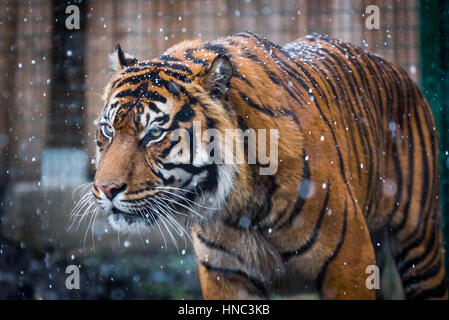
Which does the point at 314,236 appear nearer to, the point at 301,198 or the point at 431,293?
the point at 301,198

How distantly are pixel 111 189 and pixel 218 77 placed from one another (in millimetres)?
386

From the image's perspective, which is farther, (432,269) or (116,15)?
(116,15)

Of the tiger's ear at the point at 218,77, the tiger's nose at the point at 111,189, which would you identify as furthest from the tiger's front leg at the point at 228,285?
the tiger's ear at the point at 218,77

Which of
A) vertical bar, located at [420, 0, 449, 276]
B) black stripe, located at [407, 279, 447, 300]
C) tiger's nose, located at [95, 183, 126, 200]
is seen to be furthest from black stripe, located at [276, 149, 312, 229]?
vertical bar, located at [420, 0, 449, 276]

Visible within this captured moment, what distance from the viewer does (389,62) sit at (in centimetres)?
166

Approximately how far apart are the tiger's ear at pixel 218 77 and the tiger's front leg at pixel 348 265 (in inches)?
18.7

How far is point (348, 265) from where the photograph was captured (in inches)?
49.7

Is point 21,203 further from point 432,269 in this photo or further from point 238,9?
point 432,269

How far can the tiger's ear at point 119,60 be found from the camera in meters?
→ 1.35

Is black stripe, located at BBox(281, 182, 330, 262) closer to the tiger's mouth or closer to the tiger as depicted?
the tiger

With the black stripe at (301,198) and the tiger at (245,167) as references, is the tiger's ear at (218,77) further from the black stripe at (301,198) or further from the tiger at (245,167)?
the black stripe at (301,198)

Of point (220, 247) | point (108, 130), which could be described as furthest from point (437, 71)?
point (108, 130)

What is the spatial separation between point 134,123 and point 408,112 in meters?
0.95
